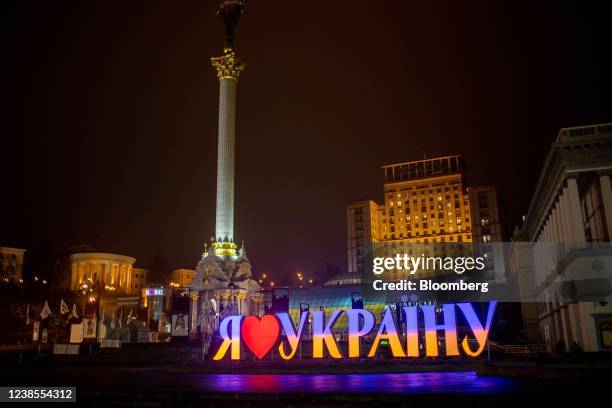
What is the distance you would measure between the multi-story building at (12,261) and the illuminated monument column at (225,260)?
7651 cm

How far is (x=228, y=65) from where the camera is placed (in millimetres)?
81875

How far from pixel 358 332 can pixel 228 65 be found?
57823 mm

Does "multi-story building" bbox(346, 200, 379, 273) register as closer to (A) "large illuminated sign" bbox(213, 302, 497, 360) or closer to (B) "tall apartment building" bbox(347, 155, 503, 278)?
(B) "tall apartment building" bbox(347, 155, 503, 278)

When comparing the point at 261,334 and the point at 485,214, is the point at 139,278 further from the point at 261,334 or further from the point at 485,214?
the point at 261,334

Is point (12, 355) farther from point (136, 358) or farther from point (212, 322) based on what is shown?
point (212, 322)

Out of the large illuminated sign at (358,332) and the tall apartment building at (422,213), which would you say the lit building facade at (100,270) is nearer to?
the tall apartment building at (422,213)

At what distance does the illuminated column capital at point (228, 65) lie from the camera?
81.8 metres

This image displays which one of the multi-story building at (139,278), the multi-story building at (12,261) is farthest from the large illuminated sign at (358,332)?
the multi-story building at (139,278)

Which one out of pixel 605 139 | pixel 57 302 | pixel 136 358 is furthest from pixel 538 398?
pixel 57 302

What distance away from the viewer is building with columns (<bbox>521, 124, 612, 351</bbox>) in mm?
39656

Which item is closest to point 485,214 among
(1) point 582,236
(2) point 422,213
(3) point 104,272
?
(2) point 422,213

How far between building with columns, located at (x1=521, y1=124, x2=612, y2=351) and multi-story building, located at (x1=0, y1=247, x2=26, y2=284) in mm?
120900

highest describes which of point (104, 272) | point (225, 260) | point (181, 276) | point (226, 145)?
point (226, 145)

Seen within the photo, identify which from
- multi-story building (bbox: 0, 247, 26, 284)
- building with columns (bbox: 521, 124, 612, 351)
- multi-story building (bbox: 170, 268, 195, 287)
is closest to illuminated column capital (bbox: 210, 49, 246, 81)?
building with columns (bbox: 521, 124, 612, 351)
